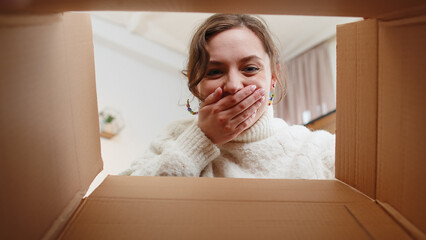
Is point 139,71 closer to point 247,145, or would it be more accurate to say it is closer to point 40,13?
point 247,145

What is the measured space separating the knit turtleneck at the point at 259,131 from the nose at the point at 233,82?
16 cm

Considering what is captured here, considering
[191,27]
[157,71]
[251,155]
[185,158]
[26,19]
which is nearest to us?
[26,19]

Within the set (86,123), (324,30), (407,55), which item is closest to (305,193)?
(407,55)

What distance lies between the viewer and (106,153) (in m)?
3.18

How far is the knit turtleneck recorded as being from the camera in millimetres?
979

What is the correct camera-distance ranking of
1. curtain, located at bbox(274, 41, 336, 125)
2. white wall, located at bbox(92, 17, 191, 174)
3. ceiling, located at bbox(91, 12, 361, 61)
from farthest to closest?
1. white wall, located at bbox(92, 17, 191, 174)
2. curtain, located at bbox(274, 41, 336, 125)
3. ceiling, located at bbox(91, 12, 361, 61)

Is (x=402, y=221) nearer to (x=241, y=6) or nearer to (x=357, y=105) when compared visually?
(x=357, y=105)

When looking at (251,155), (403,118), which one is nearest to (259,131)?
(251,155)

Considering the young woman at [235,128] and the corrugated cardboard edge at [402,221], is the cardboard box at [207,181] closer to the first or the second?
the corrugated cardboard edge at [402,221]

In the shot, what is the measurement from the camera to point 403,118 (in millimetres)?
385

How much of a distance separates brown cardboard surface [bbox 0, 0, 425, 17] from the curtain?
200 centimetres

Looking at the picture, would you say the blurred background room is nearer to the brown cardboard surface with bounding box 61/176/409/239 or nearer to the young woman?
the young woman

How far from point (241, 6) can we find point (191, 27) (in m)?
2.19

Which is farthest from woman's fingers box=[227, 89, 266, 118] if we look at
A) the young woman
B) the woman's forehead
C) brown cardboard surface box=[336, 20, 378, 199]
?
brown cardboard surface box=[336, 20, 378, 199]
